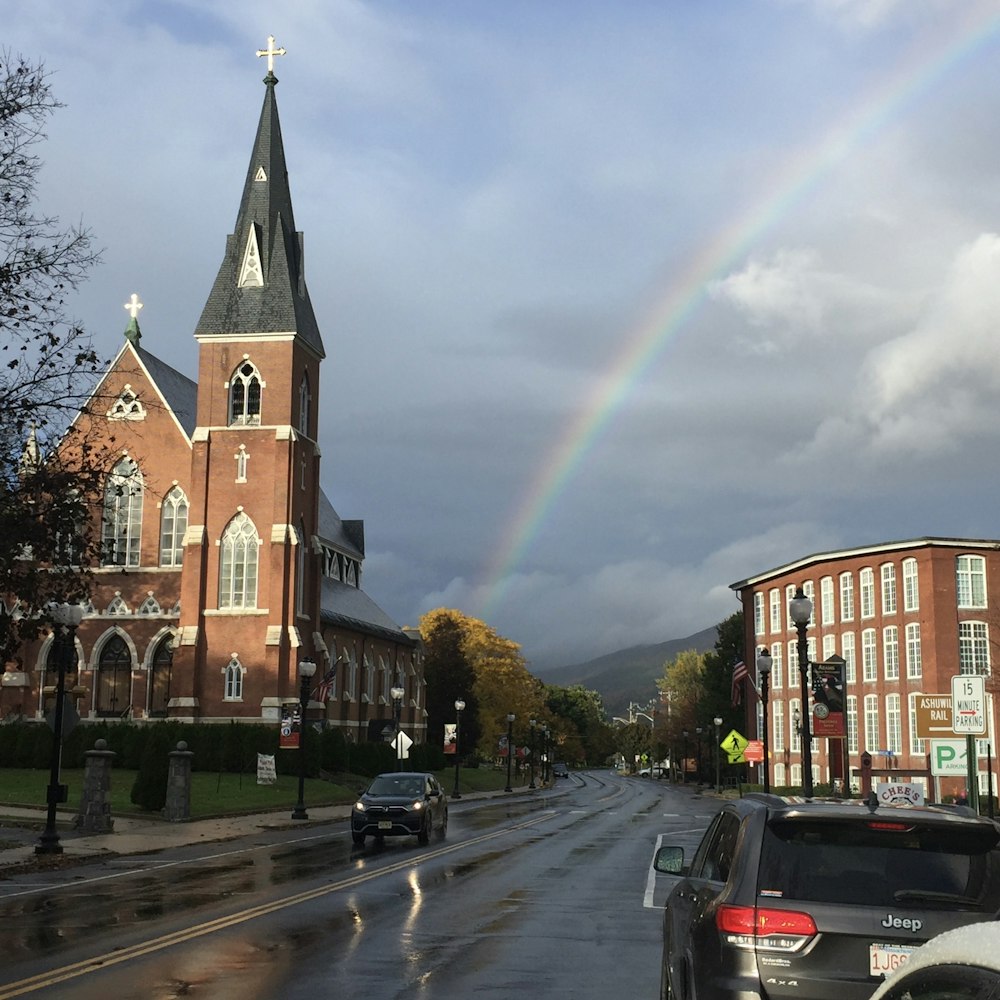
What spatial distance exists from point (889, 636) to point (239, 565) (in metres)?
36.0

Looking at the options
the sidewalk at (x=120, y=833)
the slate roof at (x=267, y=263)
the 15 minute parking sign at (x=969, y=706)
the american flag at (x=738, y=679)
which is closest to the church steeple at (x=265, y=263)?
the slate roof at (x=267, y=263)

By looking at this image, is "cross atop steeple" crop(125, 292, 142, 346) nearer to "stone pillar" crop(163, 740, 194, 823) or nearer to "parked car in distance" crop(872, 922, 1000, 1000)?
"stone pillar" crop(163, 740, 194, 823)

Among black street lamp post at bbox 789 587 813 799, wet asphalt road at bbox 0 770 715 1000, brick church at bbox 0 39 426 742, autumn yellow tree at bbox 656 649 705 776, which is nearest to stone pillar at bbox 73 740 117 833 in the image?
wet asphalt road at bbox 0 770 715 1000

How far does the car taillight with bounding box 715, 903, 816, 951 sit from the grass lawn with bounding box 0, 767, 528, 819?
103ft

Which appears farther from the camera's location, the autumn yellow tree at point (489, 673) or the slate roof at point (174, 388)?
the autumn yellow tree at point (489, 673)

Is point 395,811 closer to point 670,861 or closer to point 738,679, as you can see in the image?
point 670,861

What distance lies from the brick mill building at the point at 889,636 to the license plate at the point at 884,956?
5679cm

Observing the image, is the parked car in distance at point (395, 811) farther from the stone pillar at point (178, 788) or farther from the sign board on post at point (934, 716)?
the sign board on post at point (934, 716)

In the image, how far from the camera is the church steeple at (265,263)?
6712cm

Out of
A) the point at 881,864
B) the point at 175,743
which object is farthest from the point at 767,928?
the point at 175,743

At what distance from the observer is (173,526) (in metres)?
66.9

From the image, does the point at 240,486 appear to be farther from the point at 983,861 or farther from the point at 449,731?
the point at 983,861

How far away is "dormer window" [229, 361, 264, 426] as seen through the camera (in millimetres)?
66625

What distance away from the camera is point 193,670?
205 feet
